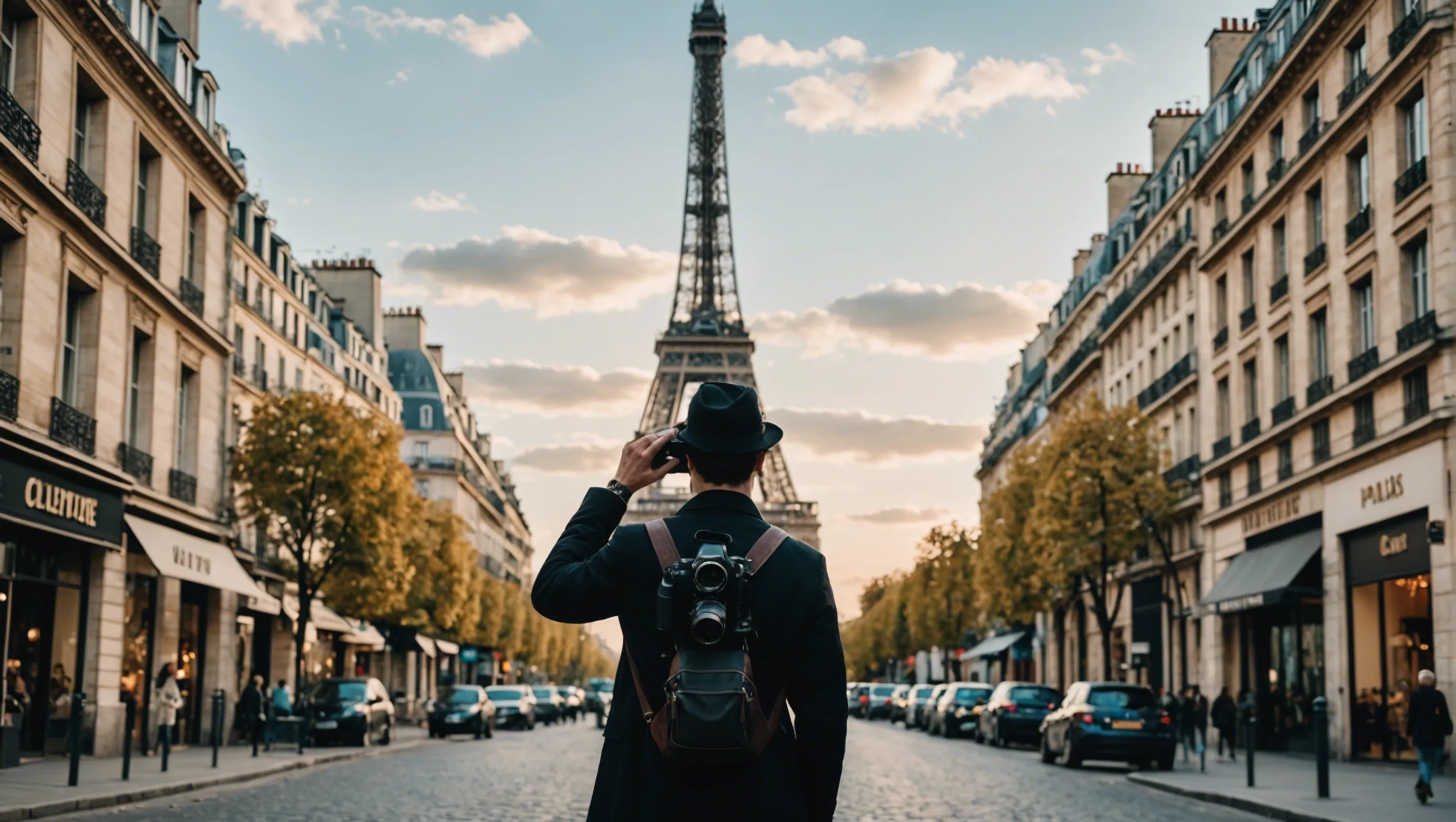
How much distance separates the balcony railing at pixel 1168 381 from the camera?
46344mm

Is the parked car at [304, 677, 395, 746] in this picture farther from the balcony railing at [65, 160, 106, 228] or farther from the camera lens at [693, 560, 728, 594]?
the camera lens at [693, 560, 728, 594]

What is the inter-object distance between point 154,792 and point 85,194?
1119 cm

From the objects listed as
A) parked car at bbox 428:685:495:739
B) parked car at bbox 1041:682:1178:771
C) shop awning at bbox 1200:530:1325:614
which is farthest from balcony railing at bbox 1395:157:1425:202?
parked car at bbox 428:685:495:739

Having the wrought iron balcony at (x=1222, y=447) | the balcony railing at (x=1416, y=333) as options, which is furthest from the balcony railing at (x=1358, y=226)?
the wrought iron balcony at (x=1222, y=447)

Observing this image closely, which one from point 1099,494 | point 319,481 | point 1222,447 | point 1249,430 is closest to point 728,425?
point 319,481

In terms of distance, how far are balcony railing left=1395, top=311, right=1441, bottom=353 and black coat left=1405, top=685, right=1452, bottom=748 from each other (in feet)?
25.4

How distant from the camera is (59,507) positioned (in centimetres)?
2564

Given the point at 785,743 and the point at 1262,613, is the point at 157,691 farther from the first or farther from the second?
the point at 785,743

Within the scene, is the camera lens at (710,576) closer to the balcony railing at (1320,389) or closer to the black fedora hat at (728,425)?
the black fedora hat at (728,425)

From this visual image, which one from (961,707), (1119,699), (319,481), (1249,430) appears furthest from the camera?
(961,707)

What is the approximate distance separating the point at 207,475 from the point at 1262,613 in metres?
22.5

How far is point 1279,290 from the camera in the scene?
3666cm

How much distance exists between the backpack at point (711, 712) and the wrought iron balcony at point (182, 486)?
30.5 metres

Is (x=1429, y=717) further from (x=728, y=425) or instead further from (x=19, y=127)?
(x=19, y=127)
